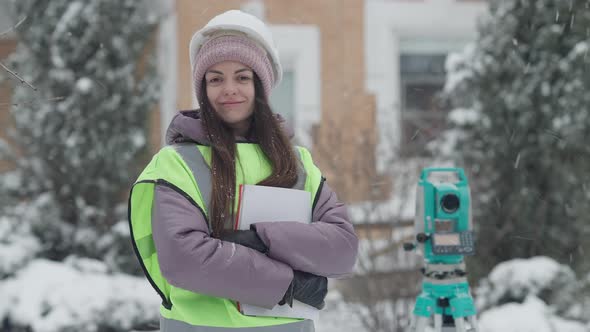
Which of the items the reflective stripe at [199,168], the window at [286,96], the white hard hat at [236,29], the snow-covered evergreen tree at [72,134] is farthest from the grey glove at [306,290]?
the window at [286,96]

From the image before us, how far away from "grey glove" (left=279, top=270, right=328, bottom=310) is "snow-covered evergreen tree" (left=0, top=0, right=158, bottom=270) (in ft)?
13.2

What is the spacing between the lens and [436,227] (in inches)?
118

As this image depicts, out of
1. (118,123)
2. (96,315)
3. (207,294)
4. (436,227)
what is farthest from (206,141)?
(118,123)

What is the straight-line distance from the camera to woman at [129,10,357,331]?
176 cm

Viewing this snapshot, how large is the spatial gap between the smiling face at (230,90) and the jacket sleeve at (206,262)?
0.35m

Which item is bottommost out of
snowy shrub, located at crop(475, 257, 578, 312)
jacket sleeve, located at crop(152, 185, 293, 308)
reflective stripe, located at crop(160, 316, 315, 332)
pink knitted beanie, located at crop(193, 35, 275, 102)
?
snowy shrub, located at crop(475, 257, 578, 312)

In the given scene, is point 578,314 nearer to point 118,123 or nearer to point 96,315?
point 96,315

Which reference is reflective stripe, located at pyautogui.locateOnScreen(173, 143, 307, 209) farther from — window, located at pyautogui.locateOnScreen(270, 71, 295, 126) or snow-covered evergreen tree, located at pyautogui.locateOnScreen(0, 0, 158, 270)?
window, located at pyautogui.locateOnScreen(270, 71, 295, 126)

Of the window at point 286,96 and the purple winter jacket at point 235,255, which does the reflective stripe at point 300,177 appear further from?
the window at point 286,96

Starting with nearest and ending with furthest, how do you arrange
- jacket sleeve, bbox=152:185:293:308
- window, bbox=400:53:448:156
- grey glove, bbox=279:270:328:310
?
jacket sleeve, bbox=152:185:293:308, grey glove, bbox=279:270:328:310, window, bbox=400:53:448:156

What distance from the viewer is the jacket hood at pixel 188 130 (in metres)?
1.97

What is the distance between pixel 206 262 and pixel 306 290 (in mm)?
310

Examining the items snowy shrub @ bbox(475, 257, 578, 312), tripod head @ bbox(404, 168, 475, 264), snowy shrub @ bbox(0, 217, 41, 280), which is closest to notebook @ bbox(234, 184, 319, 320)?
tripod head @ bbox(404, 168, 475, 264)

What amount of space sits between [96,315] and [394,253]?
2259 millimetres
